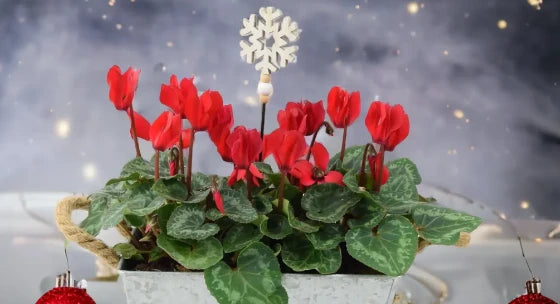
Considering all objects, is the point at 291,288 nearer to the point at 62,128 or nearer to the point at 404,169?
the point at 404,169

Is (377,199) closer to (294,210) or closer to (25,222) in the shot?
(294,210)

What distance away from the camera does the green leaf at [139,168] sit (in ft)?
2.28

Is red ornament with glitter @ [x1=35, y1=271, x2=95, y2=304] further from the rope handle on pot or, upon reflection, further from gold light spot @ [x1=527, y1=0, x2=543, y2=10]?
gold light spot @ [x1=527, y1=0, x2=543, y2=10]

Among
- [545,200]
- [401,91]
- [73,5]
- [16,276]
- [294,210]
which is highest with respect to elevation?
[73,5]

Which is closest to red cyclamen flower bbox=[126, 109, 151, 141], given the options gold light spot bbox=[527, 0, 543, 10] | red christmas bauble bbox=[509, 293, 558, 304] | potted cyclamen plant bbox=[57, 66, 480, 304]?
potted cyclamen plant bbox=[57, 66, 480, 304]

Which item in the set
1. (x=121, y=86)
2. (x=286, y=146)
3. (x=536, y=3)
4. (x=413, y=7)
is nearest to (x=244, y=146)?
(x=286, y=146)

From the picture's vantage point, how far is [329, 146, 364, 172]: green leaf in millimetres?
779

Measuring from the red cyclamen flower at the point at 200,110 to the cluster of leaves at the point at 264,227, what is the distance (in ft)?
0.18

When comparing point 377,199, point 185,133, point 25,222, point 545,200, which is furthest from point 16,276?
point 545,200

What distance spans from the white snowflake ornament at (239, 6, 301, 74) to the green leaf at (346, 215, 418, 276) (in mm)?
204

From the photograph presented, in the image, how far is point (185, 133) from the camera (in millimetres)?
743

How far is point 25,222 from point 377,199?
945mm

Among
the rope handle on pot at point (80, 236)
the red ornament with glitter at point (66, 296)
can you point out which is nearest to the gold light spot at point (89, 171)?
the red ornament with glitter at point (66, 296)

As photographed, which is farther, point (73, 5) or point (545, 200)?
point (545, 200)
